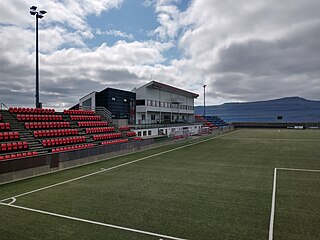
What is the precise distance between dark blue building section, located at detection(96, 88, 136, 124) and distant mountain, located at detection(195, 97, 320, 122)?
112 meters

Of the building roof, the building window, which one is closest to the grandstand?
the building window

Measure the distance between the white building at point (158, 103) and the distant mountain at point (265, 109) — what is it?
9285 centimetres

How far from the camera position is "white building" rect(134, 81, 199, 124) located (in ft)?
144

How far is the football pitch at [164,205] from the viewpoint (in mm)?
6578

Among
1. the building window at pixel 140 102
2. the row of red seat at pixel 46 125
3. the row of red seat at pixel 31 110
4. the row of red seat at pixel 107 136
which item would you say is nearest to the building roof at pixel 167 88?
the building window at pixel 140 102

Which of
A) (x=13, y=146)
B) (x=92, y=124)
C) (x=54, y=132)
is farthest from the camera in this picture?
(x=92, y=124)

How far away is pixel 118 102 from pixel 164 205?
3222 cm

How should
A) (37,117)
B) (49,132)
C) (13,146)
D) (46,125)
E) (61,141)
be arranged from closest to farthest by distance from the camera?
(13,146) < (61,141) < (49,132) < (46,125) < (37,117)

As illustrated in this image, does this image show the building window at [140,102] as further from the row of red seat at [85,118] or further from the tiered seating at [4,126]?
the tiered seating at [4,126]

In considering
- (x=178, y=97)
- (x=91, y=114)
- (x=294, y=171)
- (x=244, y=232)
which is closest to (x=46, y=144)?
(x=91, y=114)

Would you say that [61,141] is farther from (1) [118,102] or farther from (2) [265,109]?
(2) [265,109]

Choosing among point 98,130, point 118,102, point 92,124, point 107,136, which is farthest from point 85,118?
point 118,102

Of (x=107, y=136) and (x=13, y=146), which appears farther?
(x=107, y=136)

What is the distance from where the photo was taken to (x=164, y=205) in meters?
8.66
